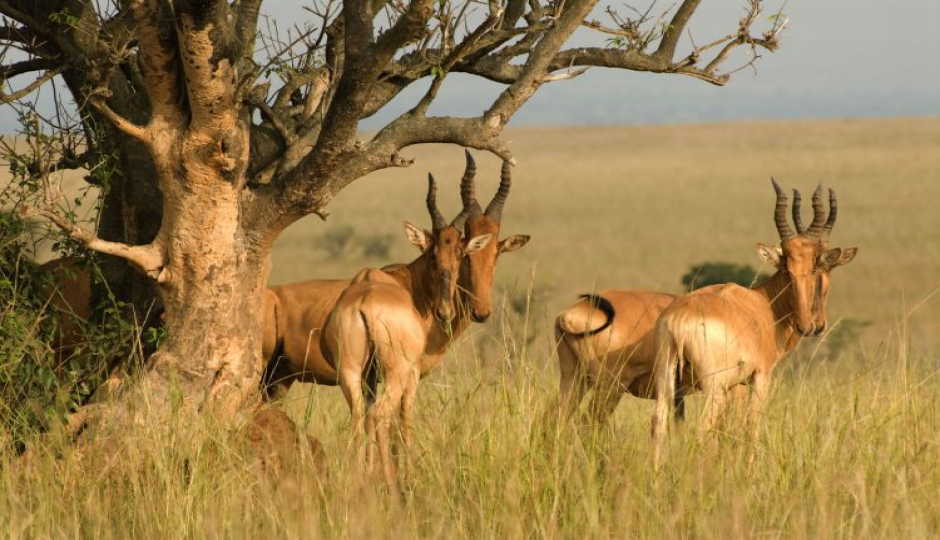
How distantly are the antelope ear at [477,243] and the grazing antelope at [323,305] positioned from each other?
0.11 feet

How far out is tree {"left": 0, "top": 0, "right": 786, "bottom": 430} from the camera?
8195mm

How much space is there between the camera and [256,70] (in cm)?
853

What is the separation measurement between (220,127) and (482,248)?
2.27 meters

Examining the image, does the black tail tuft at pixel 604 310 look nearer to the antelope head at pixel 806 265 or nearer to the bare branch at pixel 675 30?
the antelope head at pixel 806 265

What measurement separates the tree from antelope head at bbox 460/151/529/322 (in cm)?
97

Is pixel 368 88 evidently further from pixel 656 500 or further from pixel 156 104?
pixel 656 500

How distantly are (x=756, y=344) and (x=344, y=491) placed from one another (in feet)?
12.4

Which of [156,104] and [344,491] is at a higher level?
[156,104]

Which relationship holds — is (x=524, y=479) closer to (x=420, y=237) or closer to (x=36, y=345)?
(x=36, y=345)

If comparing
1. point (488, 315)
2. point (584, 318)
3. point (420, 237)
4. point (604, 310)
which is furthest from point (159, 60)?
point (604, 310)

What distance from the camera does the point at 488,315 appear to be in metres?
9.68

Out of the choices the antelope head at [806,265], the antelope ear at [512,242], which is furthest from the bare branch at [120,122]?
the antelope head at [806,265]

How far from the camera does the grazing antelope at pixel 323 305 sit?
992 centimetres

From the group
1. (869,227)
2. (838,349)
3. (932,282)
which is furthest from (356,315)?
(869,227)
